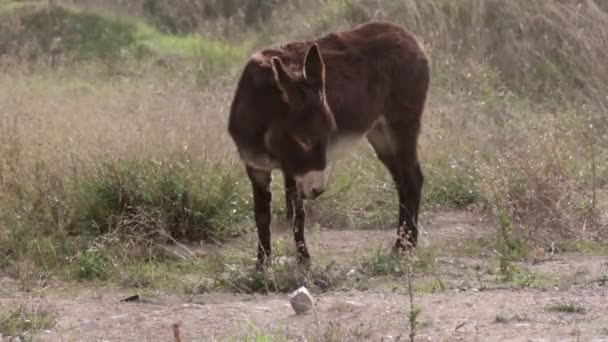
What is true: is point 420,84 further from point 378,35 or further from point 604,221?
point 604,221

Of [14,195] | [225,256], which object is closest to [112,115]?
[14,195]

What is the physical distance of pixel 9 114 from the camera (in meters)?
9.66

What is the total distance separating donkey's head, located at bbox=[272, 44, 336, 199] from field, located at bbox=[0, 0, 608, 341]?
23.1 inches

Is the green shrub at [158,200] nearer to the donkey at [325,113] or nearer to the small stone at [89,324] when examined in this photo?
the donkey at [325,113]

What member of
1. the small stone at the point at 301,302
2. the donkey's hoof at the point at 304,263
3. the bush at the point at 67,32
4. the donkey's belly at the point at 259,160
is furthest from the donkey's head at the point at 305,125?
the bush at the point at 67,32

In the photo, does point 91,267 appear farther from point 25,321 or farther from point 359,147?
point 359,147

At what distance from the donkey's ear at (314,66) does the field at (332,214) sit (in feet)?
3.71

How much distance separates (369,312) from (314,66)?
5.48 ft

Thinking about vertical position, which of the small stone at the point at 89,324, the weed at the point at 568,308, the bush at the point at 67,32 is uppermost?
the small stone at the point at 89,324

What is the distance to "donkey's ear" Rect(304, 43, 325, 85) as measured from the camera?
686 centimetres

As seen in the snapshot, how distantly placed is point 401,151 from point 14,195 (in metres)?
2.76

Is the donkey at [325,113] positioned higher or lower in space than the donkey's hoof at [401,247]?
higher

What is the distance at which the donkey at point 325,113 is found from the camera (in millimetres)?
6848

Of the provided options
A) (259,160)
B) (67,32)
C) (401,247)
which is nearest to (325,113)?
(259,160)
